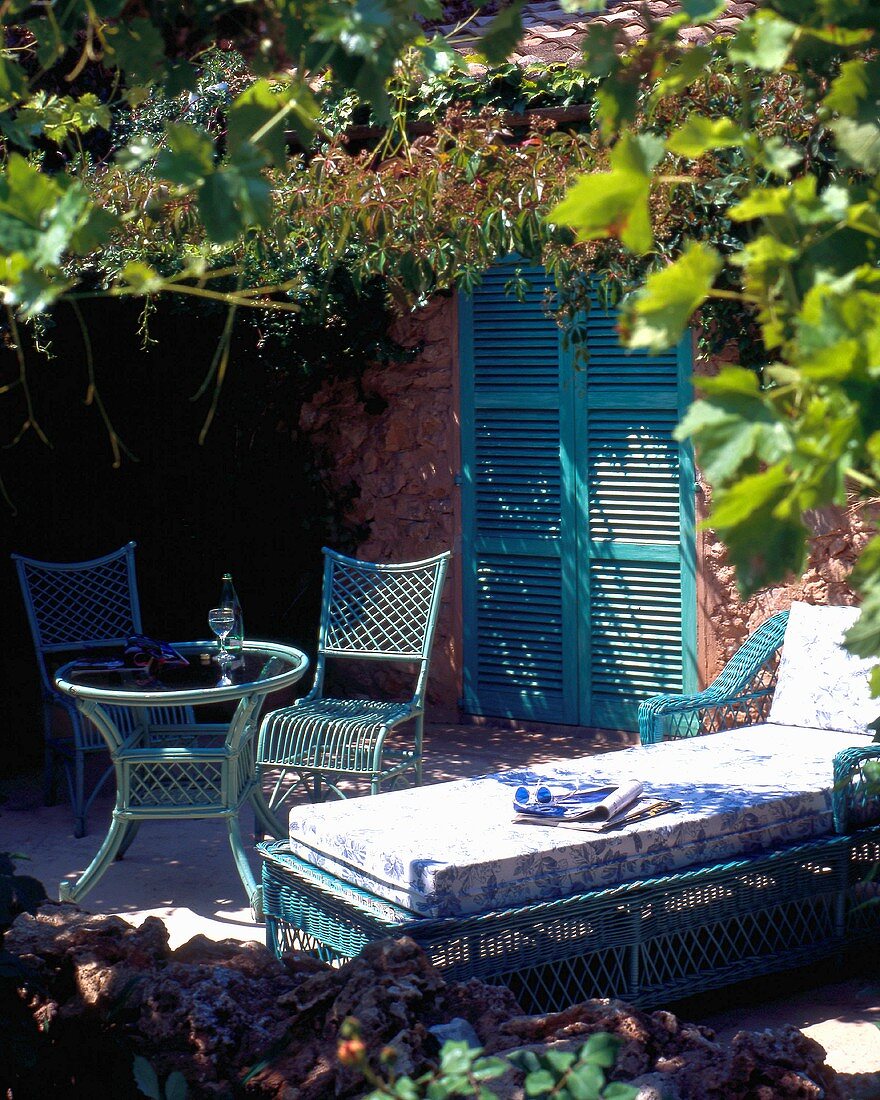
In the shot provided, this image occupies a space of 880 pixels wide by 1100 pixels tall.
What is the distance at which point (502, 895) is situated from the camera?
358cm

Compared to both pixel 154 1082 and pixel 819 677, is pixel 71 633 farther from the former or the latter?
pixel 154 1082

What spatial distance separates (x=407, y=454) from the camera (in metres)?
7.07

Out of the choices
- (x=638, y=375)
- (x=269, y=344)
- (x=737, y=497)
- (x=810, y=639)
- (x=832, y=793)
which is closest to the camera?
(x=737, y=497)

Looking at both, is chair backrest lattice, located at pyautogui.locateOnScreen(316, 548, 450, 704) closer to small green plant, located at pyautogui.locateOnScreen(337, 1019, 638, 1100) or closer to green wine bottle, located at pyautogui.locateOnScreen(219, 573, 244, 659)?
green wine bottle, located at pyautogui.locateOnScreen(219, 573, 244, 659)

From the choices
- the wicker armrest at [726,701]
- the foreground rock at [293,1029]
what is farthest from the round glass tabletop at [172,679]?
the foreground rock at [293,1029]

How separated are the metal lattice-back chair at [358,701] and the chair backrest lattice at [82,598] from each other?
87 centimetres

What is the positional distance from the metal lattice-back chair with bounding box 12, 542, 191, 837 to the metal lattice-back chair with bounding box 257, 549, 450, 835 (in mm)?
615

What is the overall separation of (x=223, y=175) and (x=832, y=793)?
10.8 feet

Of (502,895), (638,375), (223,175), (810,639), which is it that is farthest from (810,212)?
(638,375)

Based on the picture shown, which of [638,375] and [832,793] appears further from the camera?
[638,375]

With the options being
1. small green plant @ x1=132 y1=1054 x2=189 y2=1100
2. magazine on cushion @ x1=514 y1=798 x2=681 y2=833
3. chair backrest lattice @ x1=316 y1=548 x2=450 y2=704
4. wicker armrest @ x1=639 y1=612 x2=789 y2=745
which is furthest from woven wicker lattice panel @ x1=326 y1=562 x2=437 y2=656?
small green plant @ x1=132 y1=1054 x2=189 y2=1100

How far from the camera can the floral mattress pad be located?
3.58m

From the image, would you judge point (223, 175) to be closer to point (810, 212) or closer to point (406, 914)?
point (810, 212)

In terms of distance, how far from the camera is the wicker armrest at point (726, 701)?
5035mm
